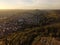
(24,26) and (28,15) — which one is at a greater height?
(28,15)

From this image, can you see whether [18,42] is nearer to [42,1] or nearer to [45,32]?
[45,32]

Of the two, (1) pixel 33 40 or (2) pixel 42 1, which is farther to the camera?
(2) pixel 42 1

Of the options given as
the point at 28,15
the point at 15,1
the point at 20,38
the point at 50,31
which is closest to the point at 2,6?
the point at 15,1

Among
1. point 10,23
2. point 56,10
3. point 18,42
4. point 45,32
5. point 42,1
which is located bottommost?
point 18,42

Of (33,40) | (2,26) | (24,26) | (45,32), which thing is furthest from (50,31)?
(2,26)

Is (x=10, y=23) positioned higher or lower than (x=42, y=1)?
lower

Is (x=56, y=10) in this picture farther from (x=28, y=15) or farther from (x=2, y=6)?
(x=2, y=6)

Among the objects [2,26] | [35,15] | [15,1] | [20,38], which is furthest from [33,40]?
[15,1]
